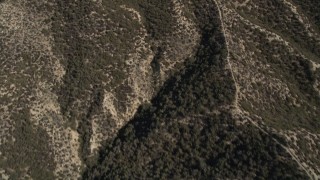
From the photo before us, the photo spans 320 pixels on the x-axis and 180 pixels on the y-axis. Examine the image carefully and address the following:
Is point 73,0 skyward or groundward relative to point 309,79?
groundward

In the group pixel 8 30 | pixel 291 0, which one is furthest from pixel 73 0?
pixel 291 0

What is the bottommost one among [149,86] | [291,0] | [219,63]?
[149,86]

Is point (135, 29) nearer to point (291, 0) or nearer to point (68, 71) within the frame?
point (68, 71)

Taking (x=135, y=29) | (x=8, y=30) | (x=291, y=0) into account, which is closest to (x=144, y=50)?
(x=135, y=29)

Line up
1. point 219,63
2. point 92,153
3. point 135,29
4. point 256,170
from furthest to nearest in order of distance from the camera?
point 135,29 → point 219,63 → point 92,153 → point 256,170

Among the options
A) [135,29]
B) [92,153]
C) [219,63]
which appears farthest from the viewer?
[135,29]

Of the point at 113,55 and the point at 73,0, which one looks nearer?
the point at 113,55
